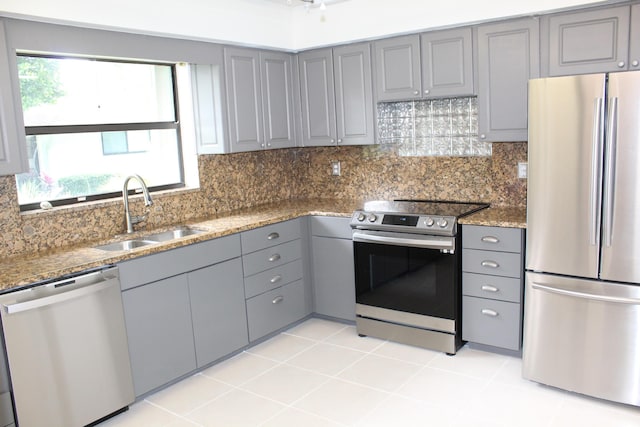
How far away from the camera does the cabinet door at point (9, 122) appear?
270 cm

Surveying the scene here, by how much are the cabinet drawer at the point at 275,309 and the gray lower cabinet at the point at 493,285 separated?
123 centimetres

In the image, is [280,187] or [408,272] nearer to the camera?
[408,272]

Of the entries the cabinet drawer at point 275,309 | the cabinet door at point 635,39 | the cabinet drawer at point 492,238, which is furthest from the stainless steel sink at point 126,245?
the cabinet door at point 635,39

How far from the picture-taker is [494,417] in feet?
8.99

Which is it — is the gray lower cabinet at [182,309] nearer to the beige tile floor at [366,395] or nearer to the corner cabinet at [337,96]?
the beige tile floor at [366,395]

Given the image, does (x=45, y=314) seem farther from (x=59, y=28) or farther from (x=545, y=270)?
(x=545, y=270)

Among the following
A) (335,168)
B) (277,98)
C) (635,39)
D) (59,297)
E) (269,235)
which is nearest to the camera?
(59,297)

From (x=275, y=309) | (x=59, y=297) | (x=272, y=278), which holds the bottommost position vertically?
(x=275, y=309)

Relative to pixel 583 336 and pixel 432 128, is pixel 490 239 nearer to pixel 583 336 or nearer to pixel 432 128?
pixel 583 336

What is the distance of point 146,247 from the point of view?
119 inches

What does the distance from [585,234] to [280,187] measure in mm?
2649

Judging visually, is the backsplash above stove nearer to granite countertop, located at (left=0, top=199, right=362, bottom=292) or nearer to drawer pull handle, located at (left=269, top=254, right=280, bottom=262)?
granite countertop, located at (left=0, top=199, right=362, bottom=292)

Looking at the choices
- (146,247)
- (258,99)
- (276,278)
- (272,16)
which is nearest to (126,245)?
(146,247)

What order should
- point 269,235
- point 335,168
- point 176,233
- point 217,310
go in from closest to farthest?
point 217,310, point 176,233, point 269,235, point 335,168
